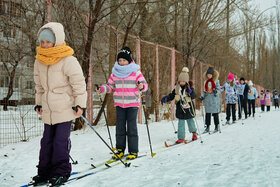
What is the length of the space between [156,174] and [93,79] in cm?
437

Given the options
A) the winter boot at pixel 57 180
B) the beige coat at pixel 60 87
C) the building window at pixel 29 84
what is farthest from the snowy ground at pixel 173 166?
the building window at pixel 29 84

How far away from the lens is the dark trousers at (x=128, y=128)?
4277 mm

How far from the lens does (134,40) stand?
29.0 feet

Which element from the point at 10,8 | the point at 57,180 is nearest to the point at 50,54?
the point at 57,180

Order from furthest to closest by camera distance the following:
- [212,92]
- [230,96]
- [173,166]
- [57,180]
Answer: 1. [230,96]
2. [212,92]
3. [173,166]
4. [57,180]

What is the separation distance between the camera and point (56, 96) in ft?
9.56

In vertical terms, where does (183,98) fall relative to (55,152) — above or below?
above

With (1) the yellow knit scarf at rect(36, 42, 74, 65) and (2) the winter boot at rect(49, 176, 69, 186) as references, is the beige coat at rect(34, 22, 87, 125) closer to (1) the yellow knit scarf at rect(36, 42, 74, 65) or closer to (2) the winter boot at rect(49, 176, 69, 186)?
(1) the yellow knit scarf at rect(36, 42, 74, 65)

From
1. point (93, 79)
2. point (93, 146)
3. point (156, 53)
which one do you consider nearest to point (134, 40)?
point (156, 53)

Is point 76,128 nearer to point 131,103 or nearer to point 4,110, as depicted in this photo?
point 4,110

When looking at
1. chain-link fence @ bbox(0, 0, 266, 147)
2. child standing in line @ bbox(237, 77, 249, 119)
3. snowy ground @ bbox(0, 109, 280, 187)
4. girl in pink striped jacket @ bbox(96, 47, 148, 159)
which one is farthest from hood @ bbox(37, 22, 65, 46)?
child standing in line @ bbox(237, 77, 249, 119)

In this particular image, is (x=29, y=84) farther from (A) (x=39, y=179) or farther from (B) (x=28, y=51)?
(A) (x=39, y=179)

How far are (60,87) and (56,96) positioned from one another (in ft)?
0.37

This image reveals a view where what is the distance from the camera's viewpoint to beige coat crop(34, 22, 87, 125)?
292 cm
